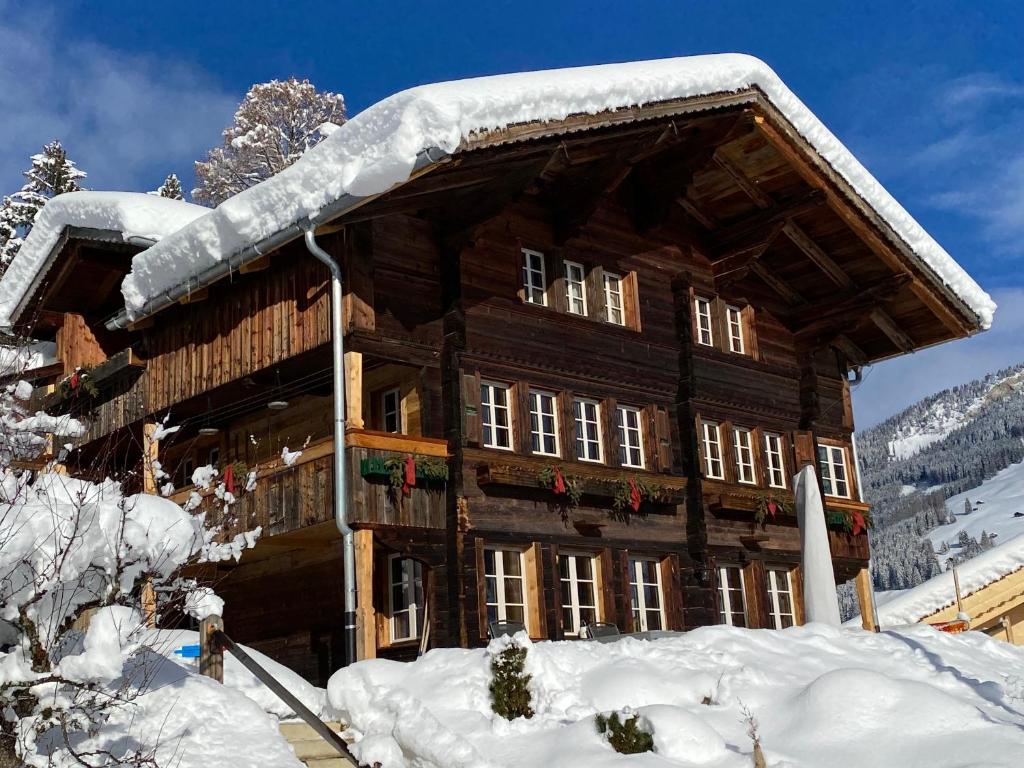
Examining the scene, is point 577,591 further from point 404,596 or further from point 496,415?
point 496,415

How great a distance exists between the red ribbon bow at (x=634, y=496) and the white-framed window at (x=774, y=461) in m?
4.31

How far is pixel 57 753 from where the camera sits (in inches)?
385

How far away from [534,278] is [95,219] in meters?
7.54

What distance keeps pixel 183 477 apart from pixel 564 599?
7705 mm

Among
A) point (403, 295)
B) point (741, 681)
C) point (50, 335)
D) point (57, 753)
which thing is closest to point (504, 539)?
point (403, 295)

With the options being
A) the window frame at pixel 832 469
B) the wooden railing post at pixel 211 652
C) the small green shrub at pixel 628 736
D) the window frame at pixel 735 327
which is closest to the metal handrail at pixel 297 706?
the wooden railing post at pixel 211 652

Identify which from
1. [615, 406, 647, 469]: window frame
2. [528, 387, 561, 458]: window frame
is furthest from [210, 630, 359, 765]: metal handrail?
[615, 406, 647, 469]: window frame

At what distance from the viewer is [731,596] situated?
21.8 m

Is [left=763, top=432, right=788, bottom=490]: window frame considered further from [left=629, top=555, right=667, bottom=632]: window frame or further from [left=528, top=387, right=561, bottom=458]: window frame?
[left=528, top=387, right=561, bottom=458]: window frame

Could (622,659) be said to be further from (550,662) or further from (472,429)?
(472,429)

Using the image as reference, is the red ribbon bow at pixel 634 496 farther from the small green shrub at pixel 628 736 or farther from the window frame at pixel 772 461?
the small green shrub at pixel 628 736

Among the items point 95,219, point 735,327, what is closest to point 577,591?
point 735,327

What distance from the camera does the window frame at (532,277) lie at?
1991 centimetres

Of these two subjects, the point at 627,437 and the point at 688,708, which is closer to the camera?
the point at 688,708
